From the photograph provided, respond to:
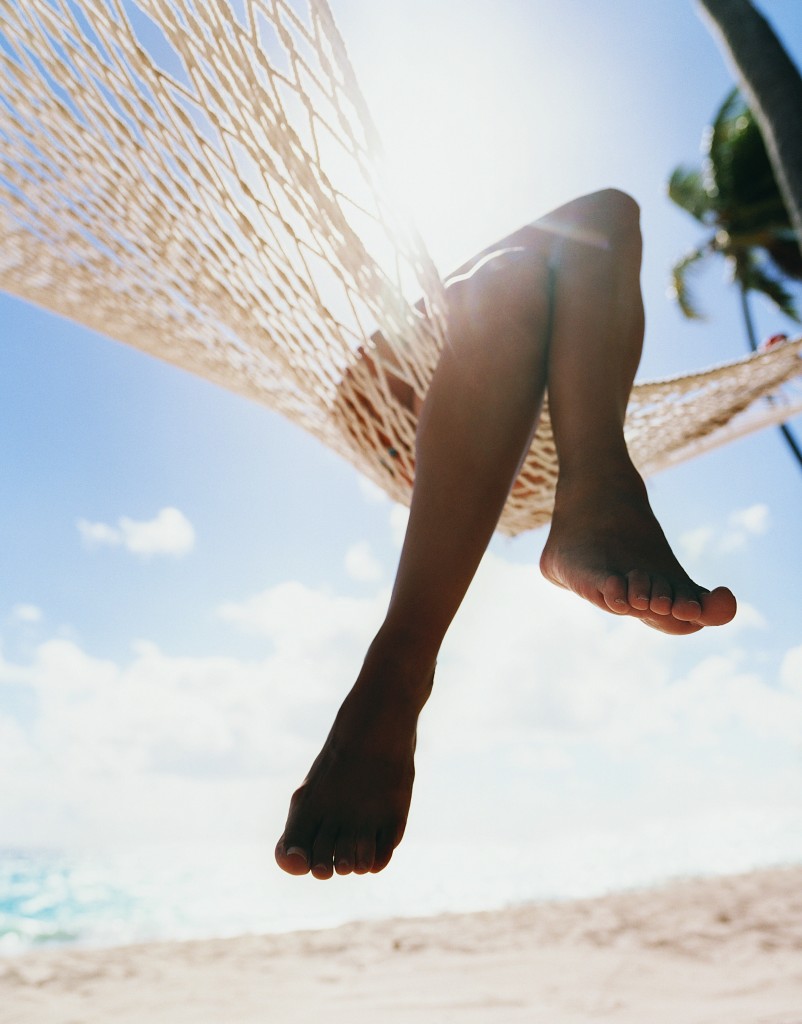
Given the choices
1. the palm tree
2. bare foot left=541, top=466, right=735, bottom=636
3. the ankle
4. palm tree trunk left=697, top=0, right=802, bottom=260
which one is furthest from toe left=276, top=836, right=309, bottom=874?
the palm tree

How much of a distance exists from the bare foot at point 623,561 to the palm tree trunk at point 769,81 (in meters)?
1.35

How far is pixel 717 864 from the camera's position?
736cm

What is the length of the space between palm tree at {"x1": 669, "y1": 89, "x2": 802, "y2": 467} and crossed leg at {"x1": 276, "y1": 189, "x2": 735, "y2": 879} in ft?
22.4

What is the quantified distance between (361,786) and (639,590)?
0.28m

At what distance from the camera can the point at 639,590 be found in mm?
605

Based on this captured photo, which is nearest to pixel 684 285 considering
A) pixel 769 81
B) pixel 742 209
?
pixel 742 209

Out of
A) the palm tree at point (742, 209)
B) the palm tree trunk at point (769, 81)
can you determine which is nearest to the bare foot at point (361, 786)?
the palm tree trunk at point (769, 81)

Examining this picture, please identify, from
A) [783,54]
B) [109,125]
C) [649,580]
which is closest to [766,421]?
[783,54]

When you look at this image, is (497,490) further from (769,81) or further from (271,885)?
(271,885)

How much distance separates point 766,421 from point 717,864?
6.97 m

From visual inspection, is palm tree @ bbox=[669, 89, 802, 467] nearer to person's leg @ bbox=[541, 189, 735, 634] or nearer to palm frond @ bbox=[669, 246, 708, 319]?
palm frond @ bbox=[669, 246, 708, 319]

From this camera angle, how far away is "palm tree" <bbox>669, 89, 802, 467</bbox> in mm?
6945

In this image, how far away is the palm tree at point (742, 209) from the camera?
22.8 feet

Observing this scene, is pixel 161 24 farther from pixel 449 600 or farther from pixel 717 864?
pixel 717 864
